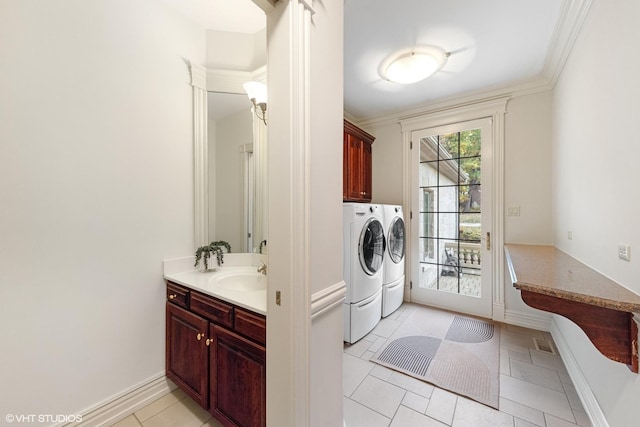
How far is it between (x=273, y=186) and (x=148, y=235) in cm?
120

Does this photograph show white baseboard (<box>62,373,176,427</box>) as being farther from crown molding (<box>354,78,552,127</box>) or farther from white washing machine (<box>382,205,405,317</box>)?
crown molding (<box>354,78,552,127</box>)

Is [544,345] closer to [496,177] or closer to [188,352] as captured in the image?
[496,177]

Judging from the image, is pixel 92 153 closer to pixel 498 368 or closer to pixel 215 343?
pixel 215 343

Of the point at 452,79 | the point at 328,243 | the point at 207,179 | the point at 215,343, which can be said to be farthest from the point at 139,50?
the point at 452,79

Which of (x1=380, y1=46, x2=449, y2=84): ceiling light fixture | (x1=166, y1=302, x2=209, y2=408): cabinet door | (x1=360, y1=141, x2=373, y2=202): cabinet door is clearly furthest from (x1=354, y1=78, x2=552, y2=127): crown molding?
(x1=166, y1=302, x2=209, y2=408): cabinet door

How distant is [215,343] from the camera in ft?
4.34

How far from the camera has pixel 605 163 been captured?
4.42 feet

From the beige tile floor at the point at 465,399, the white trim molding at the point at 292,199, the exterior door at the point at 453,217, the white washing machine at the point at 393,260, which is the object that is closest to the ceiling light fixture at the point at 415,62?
the exterior door at the point at 453,217

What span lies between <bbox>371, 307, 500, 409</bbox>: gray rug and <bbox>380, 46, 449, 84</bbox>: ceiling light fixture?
8.09 ft

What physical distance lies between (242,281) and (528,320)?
9.81ft

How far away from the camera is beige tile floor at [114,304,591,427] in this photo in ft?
4.78

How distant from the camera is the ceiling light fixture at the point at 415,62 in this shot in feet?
6.78

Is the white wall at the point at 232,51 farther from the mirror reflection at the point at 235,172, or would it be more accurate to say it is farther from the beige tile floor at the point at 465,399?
the beige tile floor at the point at 465,399

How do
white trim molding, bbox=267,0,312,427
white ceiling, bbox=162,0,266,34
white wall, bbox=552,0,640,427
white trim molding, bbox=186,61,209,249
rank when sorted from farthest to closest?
white trim molding, bbox=186,61,209,249
white ceiling, bbox=162,0,266,34
white wall, bbox=552,0,640,427
white trim molding, bbox=267,0,312,427
